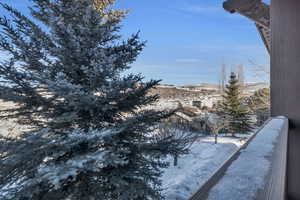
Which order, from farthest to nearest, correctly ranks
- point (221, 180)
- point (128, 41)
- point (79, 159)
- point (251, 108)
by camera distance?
→ point (251, 108) → point (128, 41) → point (79, 159) → point (221, 180)

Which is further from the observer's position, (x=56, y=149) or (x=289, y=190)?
(x=56, y=149)

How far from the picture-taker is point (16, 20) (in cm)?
192

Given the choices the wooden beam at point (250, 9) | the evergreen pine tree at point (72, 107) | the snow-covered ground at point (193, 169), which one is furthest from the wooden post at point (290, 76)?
the snow-covered ground at point (193, 169)

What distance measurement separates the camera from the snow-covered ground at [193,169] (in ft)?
14.3

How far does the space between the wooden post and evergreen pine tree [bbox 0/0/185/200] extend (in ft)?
3.69

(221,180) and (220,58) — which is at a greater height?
(220,58)

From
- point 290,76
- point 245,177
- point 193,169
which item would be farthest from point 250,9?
point 193,169

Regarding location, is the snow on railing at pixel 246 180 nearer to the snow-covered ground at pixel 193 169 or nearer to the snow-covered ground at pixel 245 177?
the snow-covered ground at pixel 245 177

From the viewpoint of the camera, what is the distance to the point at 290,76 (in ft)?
3.78

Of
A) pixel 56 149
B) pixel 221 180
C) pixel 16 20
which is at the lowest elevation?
pixel 56 149

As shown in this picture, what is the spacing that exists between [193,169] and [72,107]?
15.7ft

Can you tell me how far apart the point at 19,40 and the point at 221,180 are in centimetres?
215

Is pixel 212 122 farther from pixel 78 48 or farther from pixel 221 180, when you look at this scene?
pixel 221 180

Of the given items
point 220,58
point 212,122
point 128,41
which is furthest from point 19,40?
point 220,58
